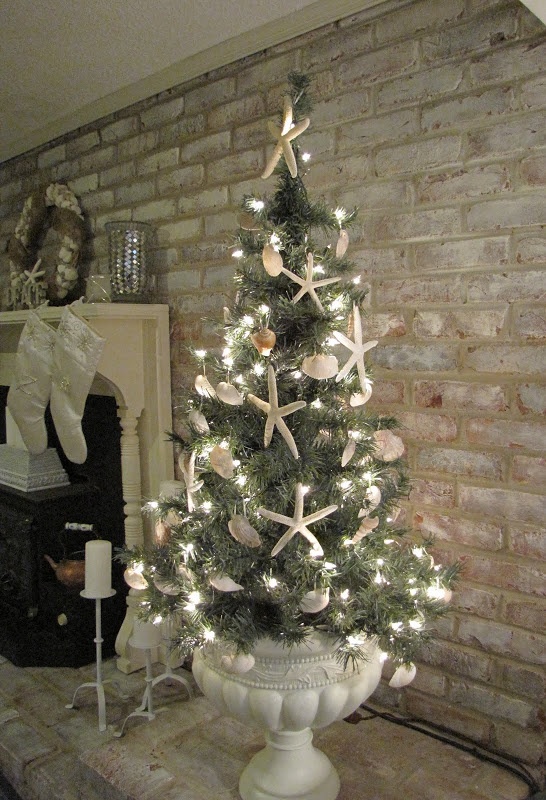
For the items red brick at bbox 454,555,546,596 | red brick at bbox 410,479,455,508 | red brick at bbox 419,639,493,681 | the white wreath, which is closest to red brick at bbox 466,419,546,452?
red brick at bbox 410,479,455,508

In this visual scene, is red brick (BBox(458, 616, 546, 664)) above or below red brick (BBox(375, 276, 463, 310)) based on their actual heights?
below

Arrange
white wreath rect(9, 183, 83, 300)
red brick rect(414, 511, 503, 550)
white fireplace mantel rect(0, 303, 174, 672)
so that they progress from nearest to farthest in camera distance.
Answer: red brick rect(414, 511, 503, 550)
white fireplace mantel rect(0, 303, 174, 672)
white wreath rect(9, 183, 83, 300)

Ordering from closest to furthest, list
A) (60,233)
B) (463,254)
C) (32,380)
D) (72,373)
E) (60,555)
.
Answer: (463,254) → (72,373) → (32,380) → (60,555) → (60,233)

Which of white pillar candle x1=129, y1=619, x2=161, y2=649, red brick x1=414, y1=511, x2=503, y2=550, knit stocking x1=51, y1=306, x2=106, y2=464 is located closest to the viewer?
red brick x1=414, y1=511, x2=503, y2=550

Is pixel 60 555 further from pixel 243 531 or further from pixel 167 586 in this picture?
pixel 243 531

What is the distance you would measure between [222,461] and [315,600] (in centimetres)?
34

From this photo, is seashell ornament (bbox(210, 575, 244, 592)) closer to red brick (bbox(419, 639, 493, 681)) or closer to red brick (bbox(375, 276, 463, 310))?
red brick (bbox(419, 639, 493, 681))

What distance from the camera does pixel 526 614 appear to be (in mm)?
1683

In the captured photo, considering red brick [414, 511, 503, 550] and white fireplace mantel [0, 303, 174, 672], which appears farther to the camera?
white fireplace mantel [0, 303, 174, 672]

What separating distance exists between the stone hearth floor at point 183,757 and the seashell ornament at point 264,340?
41.6 inches

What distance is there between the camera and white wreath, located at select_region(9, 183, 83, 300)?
2758 mm

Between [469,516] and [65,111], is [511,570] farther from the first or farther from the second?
[65,111]

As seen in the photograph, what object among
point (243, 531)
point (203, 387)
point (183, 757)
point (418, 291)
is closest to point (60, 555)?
point (183, 757)

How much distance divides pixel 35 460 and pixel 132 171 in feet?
3.86
